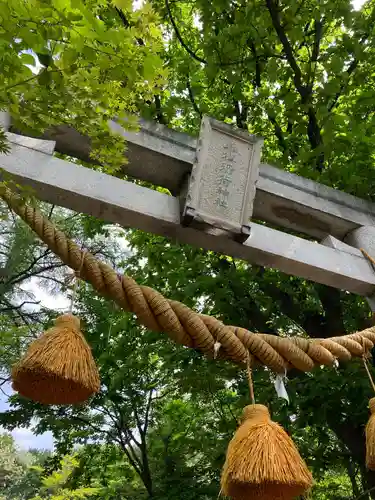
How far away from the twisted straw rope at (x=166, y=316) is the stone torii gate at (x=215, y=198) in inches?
19.9

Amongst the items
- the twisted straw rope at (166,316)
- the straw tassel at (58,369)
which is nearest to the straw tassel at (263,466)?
the twisted straw rope at (166,316)

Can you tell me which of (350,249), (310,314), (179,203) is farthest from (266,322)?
(179,203)

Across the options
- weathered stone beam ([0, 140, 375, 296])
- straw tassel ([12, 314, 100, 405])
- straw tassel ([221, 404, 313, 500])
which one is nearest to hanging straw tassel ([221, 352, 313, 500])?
straw tassel ([221, 404, 313, 500])

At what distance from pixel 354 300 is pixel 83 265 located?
3193 millimetres

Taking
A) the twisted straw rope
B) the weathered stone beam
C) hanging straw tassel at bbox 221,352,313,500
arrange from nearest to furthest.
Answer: hanging straw tassel at bbox 221,352,313,500
the twisted straw rope
the weathered stone beam

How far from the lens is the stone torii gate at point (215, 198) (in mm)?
1930

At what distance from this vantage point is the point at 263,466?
47.4 inches

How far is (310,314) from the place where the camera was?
365cm

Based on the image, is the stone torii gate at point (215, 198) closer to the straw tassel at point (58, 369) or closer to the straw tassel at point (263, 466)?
the straw tassel at point (58, 369)

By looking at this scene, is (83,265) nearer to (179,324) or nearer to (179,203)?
(179,324)

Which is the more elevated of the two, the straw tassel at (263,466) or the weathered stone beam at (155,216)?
the weathered stone beam at (155,216)

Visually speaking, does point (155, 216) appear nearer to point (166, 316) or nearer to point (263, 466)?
point (166, 316)

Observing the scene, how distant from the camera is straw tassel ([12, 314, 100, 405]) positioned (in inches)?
49.5

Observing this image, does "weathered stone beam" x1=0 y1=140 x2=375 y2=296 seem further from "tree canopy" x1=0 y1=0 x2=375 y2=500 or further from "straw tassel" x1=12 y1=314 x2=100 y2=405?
"straw tassel" x1=12 y1=314 x2=100 y2=405
